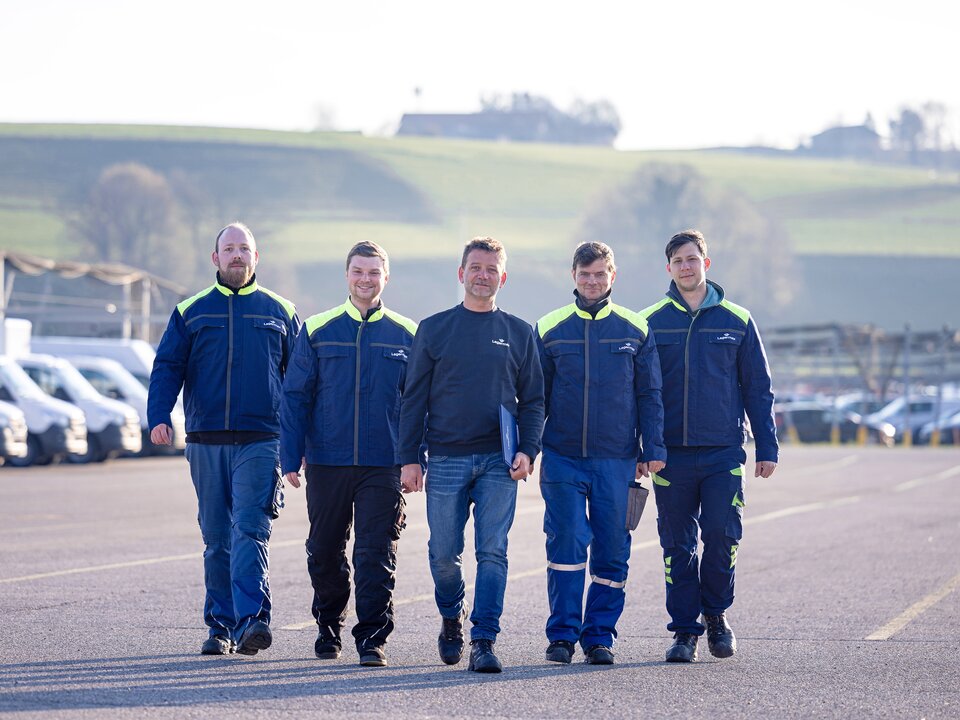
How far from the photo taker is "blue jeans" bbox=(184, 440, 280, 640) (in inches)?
346

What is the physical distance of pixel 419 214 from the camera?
119 m

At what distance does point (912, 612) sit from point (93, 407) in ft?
72.7

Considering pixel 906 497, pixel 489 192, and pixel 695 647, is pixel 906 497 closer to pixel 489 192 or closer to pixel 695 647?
pixel 695 647

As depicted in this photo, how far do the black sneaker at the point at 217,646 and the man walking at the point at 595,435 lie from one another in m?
1.63

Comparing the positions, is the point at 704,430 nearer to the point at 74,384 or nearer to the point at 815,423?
the point at 74,384

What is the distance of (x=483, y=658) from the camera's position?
27.2 ft

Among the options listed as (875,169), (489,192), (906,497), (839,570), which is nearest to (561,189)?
(489,192)

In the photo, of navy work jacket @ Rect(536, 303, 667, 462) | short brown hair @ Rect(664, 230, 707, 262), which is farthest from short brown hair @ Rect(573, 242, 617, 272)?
short brown hair @ Rect(664, 230, 707, 262)

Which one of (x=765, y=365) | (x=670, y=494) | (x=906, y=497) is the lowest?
(x=906, y=497)

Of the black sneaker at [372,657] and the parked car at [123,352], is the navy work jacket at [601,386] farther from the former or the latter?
the parked car at [123,352]

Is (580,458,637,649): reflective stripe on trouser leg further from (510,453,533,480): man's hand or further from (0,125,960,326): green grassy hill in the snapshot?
(0,125,960,326): green grassy hill

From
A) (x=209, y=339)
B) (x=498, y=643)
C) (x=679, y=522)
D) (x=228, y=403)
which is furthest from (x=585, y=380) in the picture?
(x=209, y=339)

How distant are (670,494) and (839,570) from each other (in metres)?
5.01

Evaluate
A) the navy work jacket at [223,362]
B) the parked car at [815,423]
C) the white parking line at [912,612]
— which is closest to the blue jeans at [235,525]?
the navy work jacket at [223,362]
